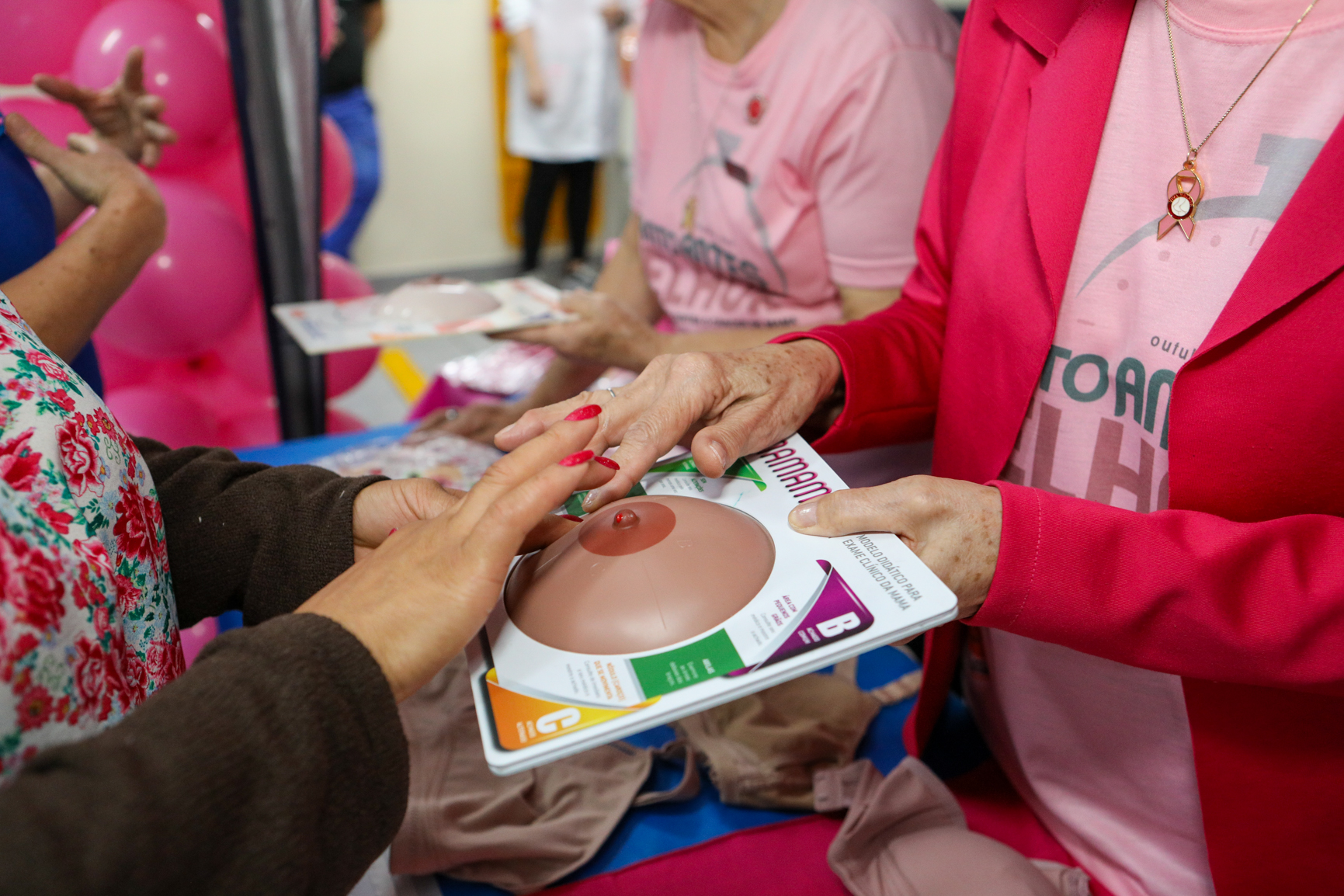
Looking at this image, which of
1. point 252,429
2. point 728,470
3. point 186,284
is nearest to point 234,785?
point 728,470

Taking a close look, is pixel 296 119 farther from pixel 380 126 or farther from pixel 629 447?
pixel 380 126

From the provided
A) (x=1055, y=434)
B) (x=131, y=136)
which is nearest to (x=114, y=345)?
(x=131, y=136)

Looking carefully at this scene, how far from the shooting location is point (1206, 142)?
28.7 inches

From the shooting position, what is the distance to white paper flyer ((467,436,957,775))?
0.53 metres

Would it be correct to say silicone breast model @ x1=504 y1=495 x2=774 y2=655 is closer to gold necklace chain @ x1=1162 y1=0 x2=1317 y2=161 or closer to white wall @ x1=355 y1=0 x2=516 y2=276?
gold necklace chain @ x1=1162 y1=0 x2=1317 y2=161

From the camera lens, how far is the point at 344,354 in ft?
6.60

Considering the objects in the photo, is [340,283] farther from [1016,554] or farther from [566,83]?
[566,83]

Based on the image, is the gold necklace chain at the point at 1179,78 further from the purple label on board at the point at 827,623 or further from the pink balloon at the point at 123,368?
the pink balloon at the point at 123,368

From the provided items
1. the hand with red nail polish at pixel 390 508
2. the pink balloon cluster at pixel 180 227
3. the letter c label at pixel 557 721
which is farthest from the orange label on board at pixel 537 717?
the pink balloon cluster at pixel 180 227

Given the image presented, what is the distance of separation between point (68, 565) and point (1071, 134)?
0.87 metres

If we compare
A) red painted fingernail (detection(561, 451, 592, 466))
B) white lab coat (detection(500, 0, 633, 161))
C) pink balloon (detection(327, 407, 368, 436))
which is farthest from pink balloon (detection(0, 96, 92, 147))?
white lab coat (detection(500, 0, 633, 161))

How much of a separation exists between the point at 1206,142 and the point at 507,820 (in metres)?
0.91

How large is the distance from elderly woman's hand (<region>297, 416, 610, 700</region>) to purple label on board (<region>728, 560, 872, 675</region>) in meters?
0.17

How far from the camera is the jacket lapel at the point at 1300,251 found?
24.0 inches
